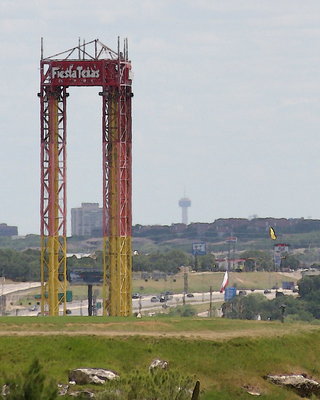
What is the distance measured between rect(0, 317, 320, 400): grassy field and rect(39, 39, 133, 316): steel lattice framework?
25.8 m

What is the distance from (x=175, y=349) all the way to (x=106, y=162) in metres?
38.6

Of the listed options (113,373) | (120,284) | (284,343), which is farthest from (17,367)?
(120,284)

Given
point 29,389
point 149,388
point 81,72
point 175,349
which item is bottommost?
point 149,388

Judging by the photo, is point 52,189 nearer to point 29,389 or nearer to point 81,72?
point 81,72

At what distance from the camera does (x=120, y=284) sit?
123 meters

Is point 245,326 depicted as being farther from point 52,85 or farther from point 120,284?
point 52,85

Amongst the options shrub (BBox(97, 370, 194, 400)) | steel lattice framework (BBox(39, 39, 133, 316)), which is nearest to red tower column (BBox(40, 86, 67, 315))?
steel lattice framework (BBox(39, 39, 133, 316))

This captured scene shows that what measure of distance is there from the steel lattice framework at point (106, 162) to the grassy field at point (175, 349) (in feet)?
84.5

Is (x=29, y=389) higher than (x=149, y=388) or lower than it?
higher

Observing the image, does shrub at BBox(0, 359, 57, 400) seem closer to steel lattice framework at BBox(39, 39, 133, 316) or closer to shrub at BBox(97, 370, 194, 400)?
shrub at BBox(97, 370, 194, 400)

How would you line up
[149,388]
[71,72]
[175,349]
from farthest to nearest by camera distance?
1. [71,72]
2. [175,349]
3. [149,388]

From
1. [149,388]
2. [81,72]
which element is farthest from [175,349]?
[81,72]

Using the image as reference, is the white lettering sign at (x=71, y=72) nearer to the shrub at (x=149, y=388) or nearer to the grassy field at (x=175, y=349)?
the grassy field at (x=175, y=349)

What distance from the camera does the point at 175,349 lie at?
292 ft
